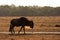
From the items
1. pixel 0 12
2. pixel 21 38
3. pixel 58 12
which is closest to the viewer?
pixel 21 38

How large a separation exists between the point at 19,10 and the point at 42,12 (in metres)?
3.05

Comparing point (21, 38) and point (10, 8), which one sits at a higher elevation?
point (21, 38)

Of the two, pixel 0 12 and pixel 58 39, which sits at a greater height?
pixel 58 39

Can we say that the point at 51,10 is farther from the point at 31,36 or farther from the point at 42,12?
the point at 31,36

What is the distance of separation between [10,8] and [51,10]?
17.6 feet

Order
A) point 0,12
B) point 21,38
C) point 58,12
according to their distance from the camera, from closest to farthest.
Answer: point 21,38, point 0,12, point 58,12

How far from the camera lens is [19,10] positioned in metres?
40.0

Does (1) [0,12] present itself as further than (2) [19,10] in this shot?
No

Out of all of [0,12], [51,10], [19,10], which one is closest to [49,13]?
[51,10]

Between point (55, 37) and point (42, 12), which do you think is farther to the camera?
Result: point (42, 12)

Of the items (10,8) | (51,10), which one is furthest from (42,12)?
(10,8)

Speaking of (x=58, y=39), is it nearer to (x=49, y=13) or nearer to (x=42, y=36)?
(x=42, y=36)

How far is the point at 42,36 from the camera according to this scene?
14805mm

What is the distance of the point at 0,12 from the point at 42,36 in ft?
70.3
